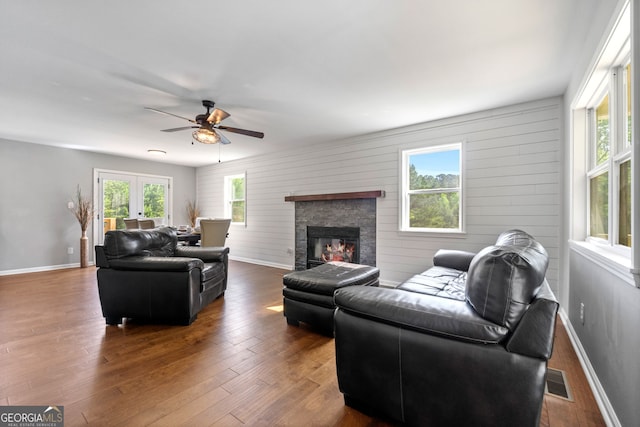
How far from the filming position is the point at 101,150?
19.8 ft

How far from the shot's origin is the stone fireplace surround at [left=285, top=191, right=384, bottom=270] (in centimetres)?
473

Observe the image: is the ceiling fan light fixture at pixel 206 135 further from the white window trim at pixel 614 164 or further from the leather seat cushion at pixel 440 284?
the white window trim at pixel 614 164

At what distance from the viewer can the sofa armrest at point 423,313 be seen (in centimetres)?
123

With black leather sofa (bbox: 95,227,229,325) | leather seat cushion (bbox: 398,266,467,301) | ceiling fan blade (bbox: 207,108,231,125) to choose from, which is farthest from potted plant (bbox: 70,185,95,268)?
leather seat cushion (bbox: 398,266,467,301)

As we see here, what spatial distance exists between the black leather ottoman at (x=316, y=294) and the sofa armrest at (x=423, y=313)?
40.8 inches

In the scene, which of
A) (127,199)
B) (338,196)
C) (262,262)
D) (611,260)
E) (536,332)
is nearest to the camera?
(536,332)

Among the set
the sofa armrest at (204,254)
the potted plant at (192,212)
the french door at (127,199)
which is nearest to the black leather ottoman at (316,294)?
the sofa armrest at (204,254)

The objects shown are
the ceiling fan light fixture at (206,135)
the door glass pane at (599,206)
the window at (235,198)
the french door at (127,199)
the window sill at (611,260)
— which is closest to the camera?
the window sill at (611,260)

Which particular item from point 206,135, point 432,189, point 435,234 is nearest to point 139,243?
point 206,135

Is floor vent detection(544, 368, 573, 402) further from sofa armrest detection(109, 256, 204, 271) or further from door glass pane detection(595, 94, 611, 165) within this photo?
sofa armrest detection(109, 256, 204, 271)

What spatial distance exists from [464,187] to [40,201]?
299 inches

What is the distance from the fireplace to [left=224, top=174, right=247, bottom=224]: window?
215 cm

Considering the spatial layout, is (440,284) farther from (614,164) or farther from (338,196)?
(338,196)

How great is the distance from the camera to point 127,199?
676cm
